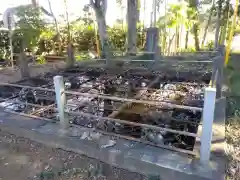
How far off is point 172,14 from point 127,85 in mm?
6404

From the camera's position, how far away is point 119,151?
2.32 metres

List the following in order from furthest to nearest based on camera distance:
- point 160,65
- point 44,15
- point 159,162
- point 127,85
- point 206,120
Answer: point 44,15 < point 160,65 < point 127,85 < point 159,162 < point 206,120

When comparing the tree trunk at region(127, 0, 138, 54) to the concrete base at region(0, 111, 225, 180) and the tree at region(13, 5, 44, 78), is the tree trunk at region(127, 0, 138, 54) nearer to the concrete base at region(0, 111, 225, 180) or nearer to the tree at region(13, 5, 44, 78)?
the tree at region(13, 5, 44, 78)

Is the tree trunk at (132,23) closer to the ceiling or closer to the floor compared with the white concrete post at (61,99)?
closer to the ceiling

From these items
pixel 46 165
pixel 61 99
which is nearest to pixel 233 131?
pixel 61 99

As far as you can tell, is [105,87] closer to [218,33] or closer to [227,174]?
[227,174]

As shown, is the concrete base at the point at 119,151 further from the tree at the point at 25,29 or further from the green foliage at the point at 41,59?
the green foliage at the point at 41,59

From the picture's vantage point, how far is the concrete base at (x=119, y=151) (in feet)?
6.59

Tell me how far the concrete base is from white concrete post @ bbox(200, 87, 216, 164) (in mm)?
100

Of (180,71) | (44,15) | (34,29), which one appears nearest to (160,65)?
(180,71)

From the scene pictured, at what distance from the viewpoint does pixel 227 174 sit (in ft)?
6.82

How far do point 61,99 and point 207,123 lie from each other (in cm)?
166

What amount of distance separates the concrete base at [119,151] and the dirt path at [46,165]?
7cm

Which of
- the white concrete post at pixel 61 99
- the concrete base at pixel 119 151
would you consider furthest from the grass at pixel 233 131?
the white concrete post at pixel 61 99
